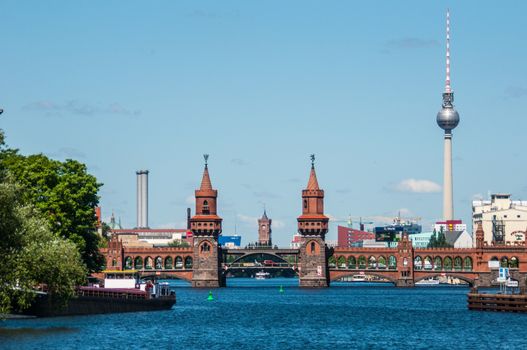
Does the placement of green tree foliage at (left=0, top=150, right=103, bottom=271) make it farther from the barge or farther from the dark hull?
the barge

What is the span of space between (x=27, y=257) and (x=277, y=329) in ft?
84.4

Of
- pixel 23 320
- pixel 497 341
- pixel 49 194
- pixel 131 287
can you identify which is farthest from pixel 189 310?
pixel 497 341

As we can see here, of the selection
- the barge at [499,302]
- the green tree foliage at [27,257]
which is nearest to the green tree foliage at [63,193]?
the green tree foliage at [27,257]

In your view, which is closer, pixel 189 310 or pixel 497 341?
pixel 497 341

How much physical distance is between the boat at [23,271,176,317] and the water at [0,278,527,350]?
3.65 feet

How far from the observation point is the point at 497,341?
87.1m

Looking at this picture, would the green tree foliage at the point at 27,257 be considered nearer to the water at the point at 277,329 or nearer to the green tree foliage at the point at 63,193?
the water at the point at 277,329

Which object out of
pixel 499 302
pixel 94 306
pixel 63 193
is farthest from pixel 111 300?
pixel 499 302

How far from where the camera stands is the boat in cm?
9656

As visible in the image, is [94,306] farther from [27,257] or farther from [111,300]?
[27,257]

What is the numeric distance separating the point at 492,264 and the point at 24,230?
129 metres

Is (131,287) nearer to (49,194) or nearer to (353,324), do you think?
(49,194)

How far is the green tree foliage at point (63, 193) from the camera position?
111m

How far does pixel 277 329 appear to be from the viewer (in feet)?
331
